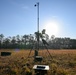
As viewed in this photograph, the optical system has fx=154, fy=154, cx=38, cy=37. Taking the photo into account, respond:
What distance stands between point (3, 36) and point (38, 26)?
295 ft

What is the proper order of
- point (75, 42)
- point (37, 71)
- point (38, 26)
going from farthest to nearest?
point (75, 42) < point (38, 26) < point (37, 71)

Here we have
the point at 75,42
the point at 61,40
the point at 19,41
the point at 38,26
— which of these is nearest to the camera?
the point at 38,26

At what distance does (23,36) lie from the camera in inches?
4328

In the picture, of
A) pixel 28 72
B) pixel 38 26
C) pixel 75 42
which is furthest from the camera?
pixel 75 42

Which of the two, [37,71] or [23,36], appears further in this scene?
[23,36]

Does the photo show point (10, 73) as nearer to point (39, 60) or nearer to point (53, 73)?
point (53, 73)

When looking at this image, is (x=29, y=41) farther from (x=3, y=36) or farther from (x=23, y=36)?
(x=3, y=36)

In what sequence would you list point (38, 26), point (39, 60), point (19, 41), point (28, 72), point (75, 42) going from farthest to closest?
1. point (19, 41)
2. point (75, 42)
3. point (38, 26)
4. point (39, 60)
5. point (28, 72)

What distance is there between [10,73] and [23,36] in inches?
3975

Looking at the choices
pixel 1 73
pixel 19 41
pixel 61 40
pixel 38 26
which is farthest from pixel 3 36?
pixel 1 73

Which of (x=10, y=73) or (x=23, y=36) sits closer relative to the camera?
(x=10, y=73)

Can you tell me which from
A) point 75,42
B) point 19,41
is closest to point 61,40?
point 75,42

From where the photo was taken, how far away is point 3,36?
10538 centimetres

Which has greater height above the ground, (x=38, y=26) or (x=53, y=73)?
(x=38, y=26)
